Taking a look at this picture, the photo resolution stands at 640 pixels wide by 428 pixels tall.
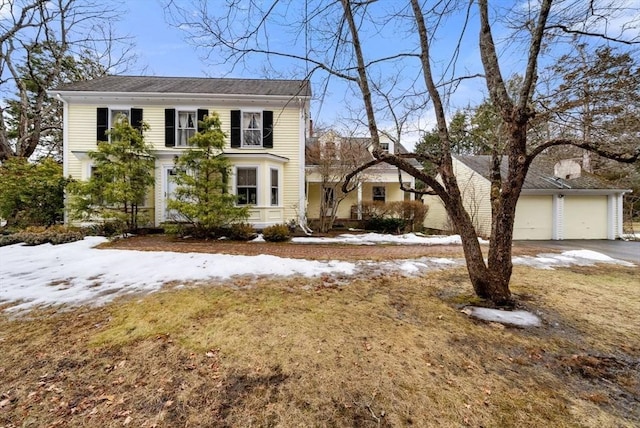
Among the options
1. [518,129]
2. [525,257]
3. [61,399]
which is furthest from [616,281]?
[61,399]

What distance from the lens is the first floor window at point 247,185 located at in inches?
466

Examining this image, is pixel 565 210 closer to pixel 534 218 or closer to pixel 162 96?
pixel 534 218

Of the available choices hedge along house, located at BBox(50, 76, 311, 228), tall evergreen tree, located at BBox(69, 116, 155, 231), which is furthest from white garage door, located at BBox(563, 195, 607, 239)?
tall evergreen tree, located at BBox(69, 116, 155, 231)

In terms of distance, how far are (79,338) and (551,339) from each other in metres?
5.34

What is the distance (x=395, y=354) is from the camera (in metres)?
2.82

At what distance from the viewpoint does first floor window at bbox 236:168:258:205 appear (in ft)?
38.8

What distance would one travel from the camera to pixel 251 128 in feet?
41.3

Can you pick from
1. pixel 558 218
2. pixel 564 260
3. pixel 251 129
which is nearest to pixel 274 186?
pixel 251 129

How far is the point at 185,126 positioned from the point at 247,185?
3.96m

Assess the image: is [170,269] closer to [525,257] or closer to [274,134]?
[274,134]

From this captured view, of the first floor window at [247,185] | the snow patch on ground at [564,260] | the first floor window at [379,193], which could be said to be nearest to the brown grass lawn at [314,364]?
the snow patch on ground at [564,260]

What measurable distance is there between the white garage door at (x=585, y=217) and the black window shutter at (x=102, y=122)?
2154 cm

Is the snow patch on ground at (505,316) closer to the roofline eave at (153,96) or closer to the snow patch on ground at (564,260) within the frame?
the snow patch on ground at (564,260)

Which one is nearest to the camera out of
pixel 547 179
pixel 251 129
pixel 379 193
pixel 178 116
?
pixel 178 116
